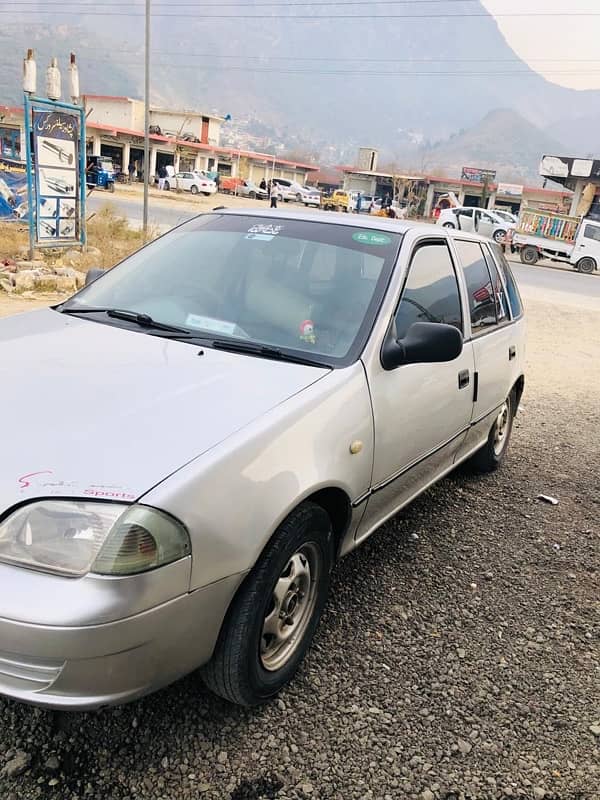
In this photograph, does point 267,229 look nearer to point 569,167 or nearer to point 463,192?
point 569,167

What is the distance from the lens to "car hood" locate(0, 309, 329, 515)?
1.98 metres

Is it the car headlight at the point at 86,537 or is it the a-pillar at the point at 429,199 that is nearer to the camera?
the car headlight at the point at 86,537

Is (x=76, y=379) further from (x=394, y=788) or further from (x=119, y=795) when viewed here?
(x=394, y=788)

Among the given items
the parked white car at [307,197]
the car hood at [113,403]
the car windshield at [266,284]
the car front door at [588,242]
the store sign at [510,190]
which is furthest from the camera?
the store sign at [510,190]

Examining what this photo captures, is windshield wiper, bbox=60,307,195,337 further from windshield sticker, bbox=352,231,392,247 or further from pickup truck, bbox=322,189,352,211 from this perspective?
pickup truck, bbox=322,189,352,211

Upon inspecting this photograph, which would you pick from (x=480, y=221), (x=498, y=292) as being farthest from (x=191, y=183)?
(x=498, y=292)

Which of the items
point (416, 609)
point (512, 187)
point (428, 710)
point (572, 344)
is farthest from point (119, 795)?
point (512, 187)

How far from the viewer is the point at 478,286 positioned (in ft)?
13.9

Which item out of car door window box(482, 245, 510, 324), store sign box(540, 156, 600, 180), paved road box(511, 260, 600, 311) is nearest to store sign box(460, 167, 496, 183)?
store sign box(540, 156, 600, 180)

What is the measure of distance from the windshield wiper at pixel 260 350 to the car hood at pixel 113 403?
48mm

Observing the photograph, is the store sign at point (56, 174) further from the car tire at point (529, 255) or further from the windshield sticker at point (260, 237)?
the car tire at point (529, 255)

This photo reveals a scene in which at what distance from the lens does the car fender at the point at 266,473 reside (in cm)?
199

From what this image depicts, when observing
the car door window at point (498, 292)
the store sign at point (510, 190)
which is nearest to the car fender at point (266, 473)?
the car door window at point (498, 292)

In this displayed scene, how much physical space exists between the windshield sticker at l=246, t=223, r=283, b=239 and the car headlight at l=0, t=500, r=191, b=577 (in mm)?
2011
